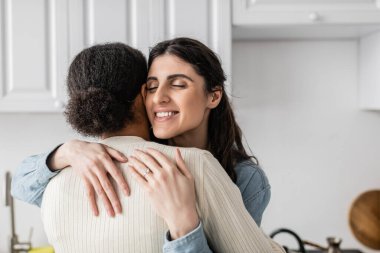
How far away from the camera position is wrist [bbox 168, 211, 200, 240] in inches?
37.0

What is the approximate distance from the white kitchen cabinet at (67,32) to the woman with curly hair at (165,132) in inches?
23.8

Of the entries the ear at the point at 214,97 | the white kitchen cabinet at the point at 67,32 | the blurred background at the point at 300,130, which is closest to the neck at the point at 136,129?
the ear at the point at 214,97

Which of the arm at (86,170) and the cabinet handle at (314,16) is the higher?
the cabinet handle at (314,16)

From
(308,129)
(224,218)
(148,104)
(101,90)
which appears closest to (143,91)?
(148,104)

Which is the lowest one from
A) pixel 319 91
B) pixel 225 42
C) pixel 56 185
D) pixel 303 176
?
pixel 303 176

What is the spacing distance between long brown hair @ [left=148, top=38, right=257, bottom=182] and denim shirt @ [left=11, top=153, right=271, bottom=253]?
0.04 m

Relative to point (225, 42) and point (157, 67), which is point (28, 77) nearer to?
point (225, 42)

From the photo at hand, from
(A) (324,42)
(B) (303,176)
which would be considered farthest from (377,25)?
(B) (303,176)

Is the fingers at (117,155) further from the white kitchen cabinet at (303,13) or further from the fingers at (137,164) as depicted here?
the white kitchen cabinet at (303,13)

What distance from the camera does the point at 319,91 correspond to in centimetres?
243

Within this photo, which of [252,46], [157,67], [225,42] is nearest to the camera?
[157,67]

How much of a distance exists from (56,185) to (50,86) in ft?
3.53

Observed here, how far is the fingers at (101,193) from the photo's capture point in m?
0.95

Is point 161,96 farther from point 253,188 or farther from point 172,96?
point 253,188
